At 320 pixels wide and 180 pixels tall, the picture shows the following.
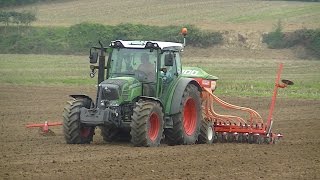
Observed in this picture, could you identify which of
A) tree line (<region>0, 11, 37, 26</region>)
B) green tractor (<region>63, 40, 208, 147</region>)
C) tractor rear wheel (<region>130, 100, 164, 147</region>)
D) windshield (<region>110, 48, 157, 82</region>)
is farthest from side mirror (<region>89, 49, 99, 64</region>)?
tree line (<region>0, 11, 37, 26</region>)

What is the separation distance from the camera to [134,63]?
16.4 m

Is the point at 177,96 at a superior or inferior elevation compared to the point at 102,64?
inferior

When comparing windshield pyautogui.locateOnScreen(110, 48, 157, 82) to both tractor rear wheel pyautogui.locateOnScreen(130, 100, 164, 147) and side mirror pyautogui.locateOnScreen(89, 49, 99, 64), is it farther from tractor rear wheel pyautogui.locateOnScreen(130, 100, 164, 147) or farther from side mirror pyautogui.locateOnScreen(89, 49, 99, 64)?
tractor rear wheel pyautogui.locateOnScreen(130, 100, 164, 147)

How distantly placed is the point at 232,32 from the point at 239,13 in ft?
14.7

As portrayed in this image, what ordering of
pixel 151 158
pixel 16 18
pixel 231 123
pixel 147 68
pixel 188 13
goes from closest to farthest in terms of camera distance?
pixel 151 158
pixel 147 68
pixel 231 123
pixel 16 18
pixel 188 13

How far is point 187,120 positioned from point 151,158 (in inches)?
145

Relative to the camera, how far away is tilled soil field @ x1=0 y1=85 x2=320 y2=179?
1203 cm

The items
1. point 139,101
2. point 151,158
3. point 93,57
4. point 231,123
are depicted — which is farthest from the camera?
point 231,123

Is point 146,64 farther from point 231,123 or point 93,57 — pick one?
point 231,123

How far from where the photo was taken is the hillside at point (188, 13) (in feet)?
166

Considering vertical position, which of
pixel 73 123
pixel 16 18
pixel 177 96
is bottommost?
pixel 73 123

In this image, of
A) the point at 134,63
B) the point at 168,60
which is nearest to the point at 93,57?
the point at 134,63

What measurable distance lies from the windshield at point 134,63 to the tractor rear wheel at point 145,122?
85 centimetres

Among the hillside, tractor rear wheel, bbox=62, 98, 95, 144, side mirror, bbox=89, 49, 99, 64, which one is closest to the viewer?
tractor rear wheel, bbox=62, 98, 95, 144
